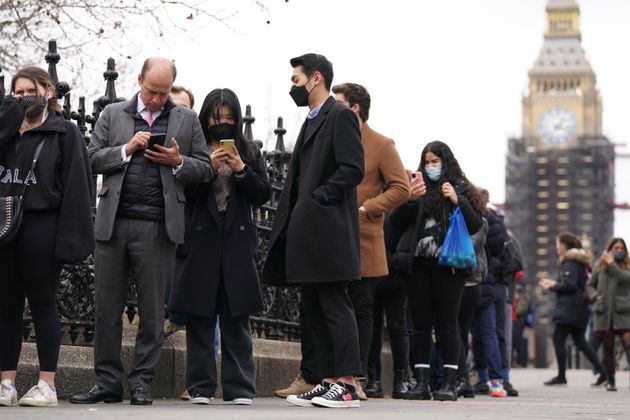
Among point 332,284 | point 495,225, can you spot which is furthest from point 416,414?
point 495,225

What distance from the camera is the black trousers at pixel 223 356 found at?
8.10m

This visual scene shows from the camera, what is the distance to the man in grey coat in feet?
25.3

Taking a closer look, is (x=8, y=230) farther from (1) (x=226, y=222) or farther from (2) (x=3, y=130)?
(1) (x=226, y=222)

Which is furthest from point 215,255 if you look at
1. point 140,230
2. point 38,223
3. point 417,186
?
point 417,186

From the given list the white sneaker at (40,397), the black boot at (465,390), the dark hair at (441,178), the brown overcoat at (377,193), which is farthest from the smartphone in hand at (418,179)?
the white sneaker at (40,397)

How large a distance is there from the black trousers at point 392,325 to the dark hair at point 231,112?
251 centimetres

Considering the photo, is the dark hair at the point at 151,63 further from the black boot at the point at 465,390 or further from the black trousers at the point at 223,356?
the black boot at the point at 465,390

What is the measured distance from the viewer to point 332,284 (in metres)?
8.04

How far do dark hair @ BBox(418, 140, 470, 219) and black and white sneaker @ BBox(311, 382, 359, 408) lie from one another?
8.18 feet

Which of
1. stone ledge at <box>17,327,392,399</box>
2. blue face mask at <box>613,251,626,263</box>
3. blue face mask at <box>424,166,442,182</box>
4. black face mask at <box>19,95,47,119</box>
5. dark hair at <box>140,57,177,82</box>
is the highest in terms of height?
dark hair at <box>140,57,177,82</box>

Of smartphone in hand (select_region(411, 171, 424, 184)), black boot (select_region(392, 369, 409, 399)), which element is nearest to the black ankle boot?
black boot (select_region(392, 369, 409, 399))

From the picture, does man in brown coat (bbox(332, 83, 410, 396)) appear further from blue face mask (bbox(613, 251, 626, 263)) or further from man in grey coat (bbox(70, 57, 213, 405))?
blue face mask (bbox(613, 251, 626, 263))

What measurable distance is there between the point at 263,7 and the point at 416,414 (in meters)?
6.21

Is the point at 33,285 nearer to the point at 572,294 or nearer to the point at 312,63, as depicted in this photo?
the point at 312,63
